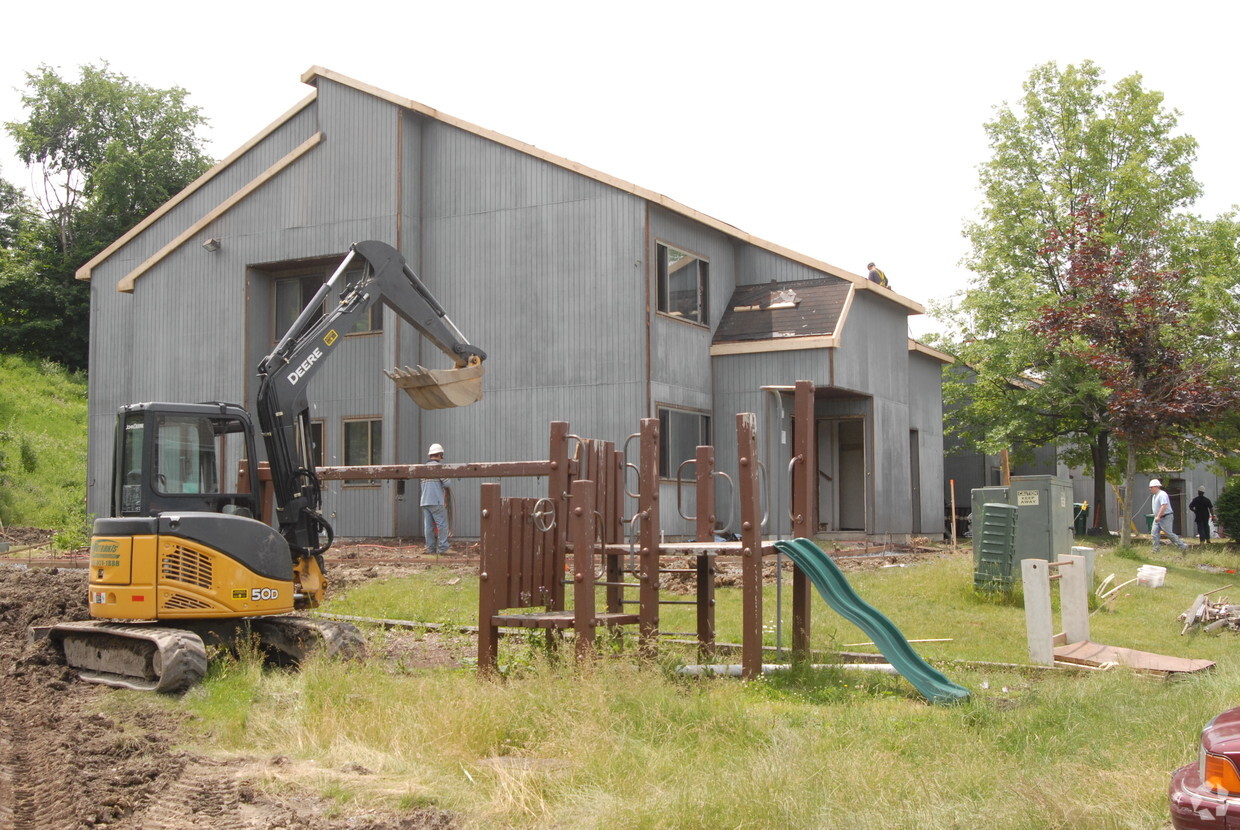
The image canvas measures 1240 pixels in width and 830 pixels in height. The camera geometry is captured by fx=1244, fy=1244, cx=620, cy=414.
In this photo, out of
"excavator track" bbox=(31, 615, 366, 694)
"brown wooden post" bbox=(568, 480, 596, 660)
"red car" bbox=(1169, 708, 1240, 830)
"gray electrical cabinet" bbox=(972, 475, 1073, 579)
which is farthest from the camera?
"gray electrical cabinet" bbox=(972, 475, 1073, 579)

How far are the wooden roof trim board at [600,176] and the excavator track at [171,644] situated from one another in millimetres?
12713

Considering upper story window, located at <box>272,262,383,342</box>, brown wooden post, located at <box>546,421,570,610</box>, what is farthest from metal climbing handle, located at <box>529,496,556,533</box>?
upper story window, located at <box>272,262,383,342</box>

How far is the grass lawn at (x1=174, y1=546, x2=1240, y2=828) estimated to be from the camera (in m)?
6.30

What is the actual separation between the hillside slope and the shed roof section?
542 inches

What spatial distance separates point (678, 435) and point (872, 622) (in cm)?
1417

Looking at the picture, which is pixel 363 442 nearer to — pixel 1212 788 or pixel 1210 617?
pixel 1210 617

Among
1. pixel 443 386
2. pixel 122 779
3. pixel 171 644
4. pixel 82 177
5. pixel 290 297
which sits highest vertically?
pixel 82 177

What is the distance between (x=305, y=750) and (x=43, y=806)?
169 cm

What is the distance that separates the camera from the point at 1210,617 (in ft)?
46.6

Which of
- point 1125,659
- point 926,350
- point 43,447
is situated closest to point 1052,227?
point 926,350

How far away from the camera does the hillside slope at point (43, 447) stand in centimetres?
3184

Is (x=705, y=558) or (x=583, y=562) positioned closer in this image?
(x=583, y=562)

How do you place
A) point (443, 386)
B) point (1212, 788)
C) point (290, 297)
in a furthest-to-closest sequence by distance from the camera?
point (290, 297) → point (443, 386) → point (1212, 788)

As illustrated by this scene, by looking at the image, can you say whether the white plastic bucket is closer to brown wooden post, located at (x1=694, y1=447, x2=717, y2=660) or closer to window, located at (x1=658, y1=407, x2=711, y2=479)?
window, located at (x1=658, y1=407, x2=711, y2=479)
